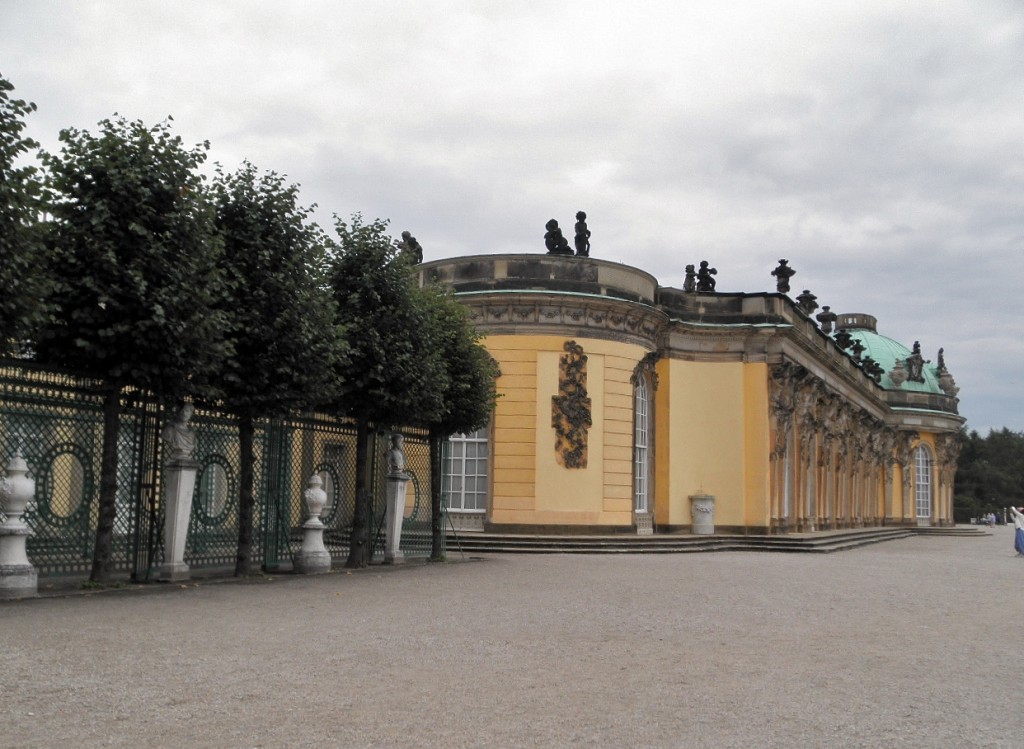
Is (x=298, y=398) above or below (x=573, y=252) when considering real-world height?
below

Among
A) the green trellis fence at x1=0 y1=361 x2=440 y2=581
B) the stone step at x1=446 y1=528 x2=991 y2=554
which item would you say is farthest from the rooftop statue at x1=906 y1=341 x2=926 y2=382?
the green trellis fence at x1=0 y1=361 x2=440 y2=581

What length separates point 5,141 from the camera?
950 cm

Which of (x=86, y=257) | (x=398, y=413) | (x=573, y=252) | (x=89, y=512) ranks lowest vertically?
(x=89, y=512)

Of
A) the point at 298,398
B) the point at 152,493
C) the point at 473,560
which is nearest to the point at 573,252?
the point at 473,560

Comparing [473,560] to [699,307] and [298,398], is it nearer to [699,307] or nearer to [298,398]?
[298,398]

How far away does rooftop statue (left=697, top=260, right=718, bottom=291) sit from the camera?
2965 centimetres

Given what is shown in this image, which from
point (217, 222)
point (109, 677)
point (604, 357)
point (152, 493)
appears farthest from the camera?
point (604, 357)

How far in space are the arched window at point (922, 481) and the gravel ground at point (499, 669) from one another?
42.3 m

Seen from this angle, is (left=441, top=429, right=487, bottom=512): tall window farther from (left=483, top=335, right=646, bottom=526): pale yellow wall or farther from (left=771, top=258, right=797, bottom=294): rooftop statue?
(left=771, top=258, right=797, bottom=294): rooftop statue

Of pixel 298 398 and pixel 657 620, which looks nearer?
pixel 657 620

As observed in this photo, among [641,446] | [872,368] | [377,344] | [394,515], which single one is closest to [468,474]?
[641,446]

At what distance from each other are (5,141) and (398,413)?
768 centimetres

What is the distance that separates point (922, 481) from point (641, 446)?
3128cm

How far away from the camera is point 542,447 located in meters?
24.0
